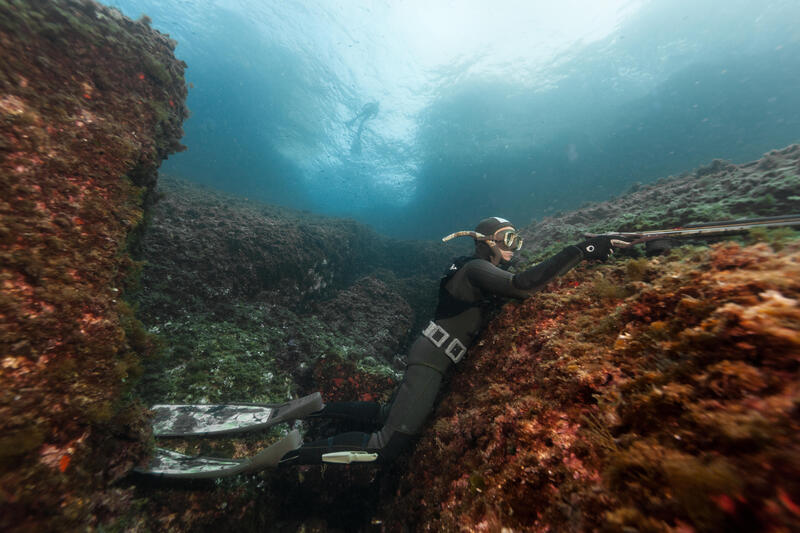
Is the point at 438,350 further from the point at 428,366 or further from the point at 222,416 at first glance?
the point at 222,416

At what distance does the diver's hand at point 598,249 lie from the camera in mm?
2795

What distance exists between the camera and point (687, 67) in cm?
2470

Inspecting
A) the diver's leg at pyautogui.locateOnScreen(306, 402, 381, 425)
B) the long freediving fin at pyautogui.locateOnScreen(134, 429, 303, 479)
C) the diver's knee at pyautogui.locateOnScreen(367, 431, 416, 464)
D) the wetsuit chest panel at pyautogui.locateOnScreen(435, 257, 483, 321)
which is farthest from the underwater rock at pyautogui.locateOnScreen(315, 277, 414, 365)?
the wetsuit chest panel at pyautogui.locateOnScreen(435, 257, 483, 321)

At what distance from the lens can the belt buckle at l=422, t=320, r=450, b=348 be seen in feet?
11.1

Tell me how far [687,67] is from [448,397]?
39716 millimetres

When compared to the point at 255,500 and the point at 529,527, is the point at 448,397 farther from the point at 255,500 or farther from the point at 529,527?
the point at 255,500

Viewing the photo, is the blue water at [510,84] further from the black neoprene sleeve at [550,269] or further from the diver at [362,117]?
the black neoprene sleeve at [550,269]

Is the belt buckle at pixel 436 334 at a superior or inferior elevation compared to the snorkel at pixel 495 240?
inferior

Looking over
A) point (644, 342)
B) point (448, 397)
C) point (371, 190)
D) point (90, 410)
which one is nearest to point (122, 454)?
point (90, 410)

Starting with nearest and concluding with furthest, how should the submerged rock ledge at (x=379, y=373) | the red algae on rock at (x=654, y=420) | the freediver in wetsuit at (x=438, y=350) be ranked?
the red algae on rock at (x=654, y=420)
the submerged rock ledge at (x=379, y=373)
the freediver in wetsuit at (x=438, y=350)

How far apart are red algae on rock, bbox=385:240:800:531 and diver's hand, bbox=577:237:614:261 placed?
61 centimetres

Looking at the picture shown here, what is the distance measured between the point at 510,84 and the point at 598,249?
106ft

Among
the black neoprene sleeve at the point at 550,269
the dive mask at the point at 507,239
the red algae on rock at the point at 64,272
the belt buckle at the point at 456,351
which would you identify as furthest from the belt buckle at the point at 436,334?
the red algae on rock at the point at 64,272

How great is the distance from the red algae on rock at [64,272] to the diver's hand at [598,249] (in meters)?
4.65
